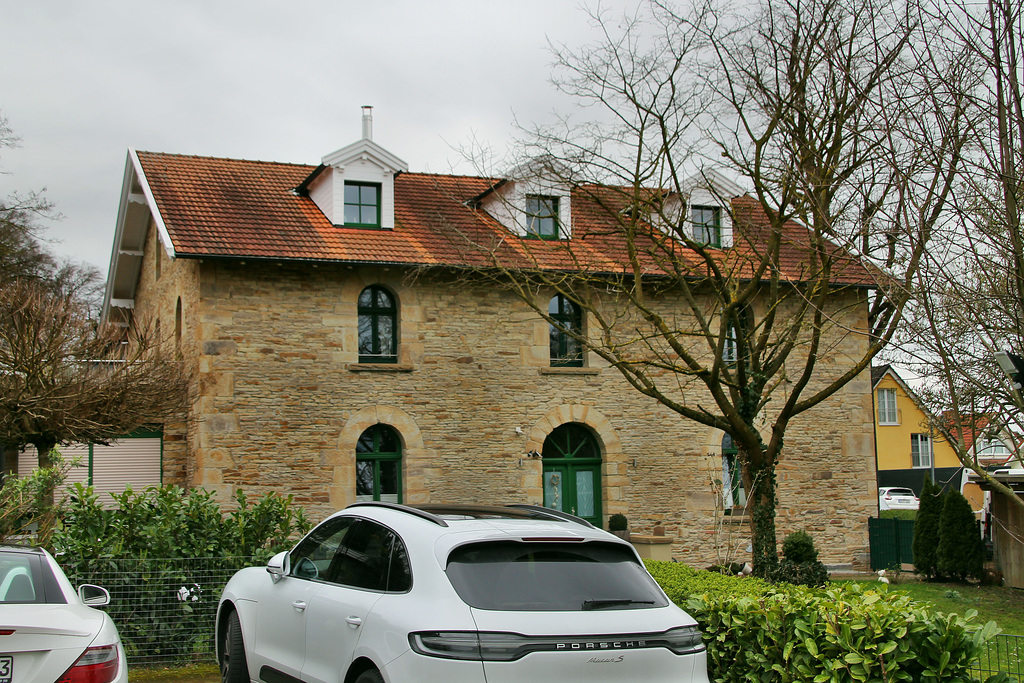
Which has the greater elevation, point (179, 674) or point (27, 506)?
point (27, 506)

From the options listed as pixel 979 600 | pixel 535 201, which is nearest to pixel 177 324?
pixel 535 201

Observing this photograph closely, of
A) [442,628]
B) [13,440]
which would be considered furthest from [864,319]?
[442,628]

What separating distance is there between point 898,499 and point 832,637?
41527mm

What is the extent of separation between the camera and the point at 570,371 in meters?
20.0

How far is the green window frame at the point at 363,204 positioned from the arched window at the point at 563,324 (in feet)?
13.2

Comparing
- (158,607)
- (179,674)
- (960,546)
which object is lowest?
(960,546)

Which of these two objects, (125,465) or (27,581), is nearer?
(27,581)

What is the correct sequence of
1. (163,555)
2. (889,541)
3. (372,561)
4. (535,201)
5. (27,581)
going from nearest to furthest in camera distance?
(372,561)
(27,581)
(163,555)
(535,201)
(889,541)

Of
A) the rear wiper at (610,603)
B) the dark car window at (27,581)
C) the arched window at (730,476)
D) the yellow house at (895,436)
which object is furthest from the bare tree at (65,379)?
the yellow house at (895,436)

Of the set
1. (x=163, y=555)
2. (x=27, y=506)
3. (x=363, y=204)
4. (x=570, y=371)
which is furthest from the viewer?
(x=570, y=371)

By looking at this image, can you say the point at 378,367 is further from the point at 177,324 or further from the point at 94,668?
the point at 94,668

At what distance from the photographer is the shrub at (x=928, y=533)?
1975cm

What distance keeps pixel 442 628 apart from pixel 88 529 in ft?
20.3

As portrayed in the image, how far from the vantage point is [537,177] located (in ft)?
52.7
